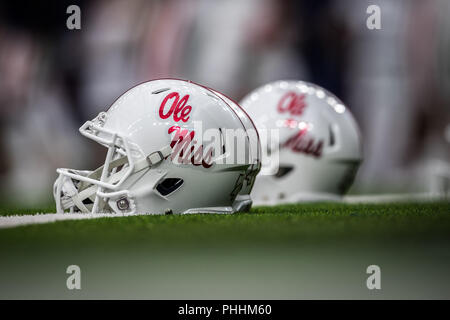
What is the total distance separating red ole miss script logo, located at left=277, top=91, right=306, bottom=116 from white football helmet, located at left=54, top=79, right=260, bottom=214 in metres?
1.62

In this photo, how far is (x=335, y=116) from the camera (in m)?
4.41

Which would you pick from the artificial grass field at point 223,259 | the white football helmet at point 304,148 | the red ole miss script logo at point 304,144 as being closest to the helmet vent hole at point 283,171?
the white football helmet at point 304,148

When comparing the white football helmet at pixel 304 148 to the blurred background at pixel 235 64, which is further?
the blurred background at pixel 235 64

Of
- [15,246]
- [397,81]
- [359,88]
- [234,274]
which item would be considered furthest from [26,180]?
[234,274]

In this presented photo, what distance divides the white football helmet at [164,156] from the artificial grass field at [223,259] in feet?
0.79

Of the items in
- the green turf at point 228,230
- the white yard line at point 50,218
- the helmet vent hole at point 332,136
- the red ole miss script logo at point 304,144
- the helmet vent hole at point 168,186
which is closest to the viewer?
the green turf at point 228,230

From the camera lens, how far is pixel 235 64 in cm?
836

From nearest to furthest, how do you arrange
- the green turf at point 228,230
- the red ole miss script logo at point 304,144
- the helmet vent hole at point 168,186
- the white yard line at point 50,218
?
1. the green turf at point 228,230
2. the white yard line at point 50,218
3. the helmet vent hole at point 168,186
4. the red ole miss script logo at point 304,144

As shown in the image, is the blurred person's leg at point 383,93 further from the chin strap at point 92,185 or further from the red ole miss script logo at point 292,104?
the chin strap at point 92,185

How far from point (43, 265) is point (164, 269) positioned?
0.39 metres

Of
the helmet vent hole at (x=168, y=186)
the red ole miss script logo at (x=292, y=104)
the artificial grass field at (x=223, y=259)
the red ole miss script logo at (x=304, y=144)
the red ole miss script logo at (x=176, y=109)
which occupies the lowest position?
the artificial grass field at (x=223, y=259)

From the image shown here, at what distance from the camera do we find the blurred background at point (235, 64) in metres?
8.09

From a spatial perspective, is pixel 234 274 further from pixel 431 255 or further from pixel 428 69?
pixel 428 69

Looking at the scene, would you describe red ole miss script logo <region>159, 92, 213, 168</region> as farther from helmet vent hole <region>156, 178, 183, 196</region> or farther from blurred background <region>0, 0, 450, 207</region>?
blurred background <region>0, 0, 450, 207</region>
